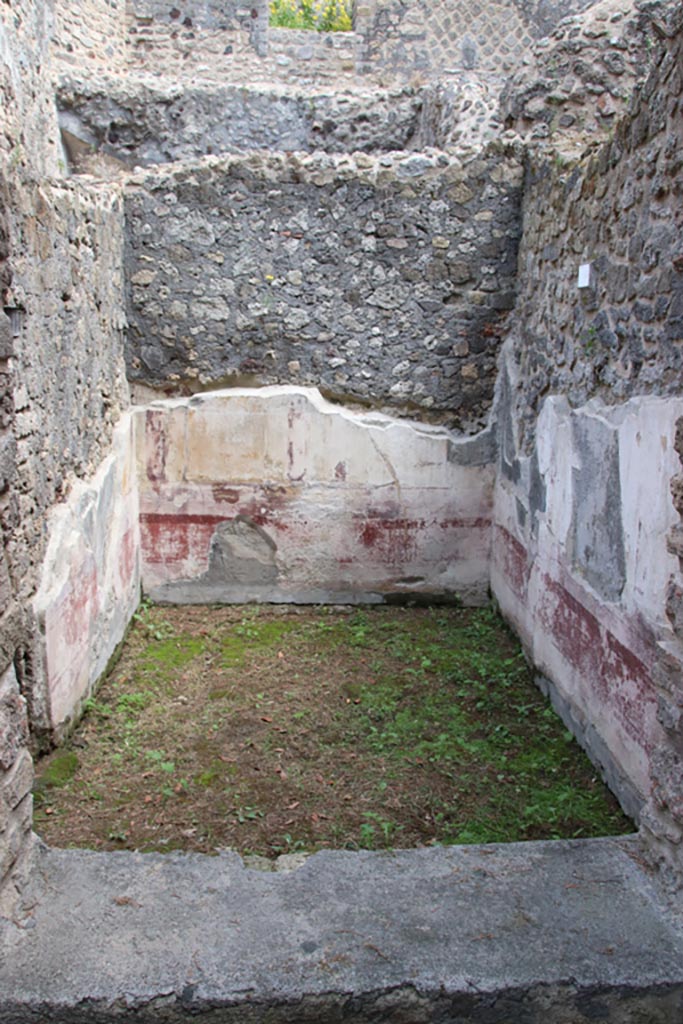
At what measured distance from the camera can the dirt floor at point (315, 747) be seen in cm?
312

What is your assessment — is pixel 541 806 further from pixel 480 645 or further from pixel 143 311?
pixel 143 311

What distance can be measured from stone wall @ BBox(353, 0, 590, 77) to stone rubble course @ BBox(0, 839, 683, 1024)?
925 centimetres

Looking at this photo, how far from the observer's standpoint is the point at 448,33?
9.72 metres

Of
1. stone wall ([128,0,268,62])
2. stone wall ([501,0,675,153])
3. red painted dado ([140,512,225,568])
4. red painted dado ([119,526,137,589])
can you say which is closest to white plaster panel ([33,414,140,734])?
red painted dado ([119,526,137,589])

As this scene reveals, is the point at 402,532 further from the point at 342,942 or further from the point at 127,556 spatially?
the point at 342,942

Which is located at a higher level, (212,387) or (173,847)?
(212,387)

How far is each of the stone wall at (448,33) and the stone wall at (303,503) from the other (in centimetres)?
622

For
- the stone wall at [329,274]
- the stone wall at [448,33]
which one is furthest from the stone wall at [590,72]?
the stone wall at [448,33]

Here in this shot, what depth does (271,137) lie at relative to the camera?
23.0ft

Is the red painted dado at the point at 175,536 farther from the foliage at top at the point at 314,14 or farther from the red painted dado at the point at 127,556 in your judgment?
the foliage at top at the point at 314,14

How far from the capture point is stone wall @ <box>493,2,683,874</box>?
2.71 meters

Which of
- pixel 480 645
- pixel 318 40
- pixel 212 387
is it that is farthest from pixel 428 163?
pixel 318 40

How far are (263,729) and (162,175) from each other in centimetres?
329

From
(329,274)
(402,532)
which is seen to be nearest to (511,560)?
(402,532)
